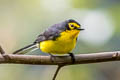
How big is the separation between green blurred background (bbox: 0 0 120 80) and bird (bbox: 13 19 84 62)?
3.27 feet

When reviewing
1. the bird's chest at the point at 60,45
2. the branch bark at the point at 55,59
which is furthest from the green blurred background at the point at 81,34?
the branch bark at the point at 55,59

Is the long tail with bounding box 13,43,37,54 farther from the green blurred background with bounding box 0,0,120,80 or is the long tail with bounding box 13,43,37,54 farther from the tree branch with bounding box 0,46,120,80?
the green blurred background with bounding box 0,0,120,80

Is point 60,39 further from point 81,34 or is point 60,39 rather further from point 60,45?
point 81,34

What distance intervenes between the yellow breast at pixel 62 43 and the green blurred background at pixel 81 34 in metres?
1.04

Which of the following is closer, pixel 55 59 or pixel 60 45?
pixel 55 59

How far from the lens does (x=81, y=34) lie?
12.7 ft

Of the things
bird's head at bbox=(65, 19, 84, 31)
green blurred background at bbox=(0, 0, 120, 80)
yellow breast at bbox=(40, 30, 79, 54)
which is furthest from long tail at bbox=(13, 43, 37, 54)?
green blurred background at bbox=(0, 0, 120, 80)

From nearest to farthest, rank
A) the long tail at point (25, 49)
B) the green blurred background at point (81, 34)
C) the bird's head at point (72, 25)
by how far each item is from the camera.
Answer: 1. the long tail at point (25, 49)
2. the bird's head at point (72, 25)
3. the green blurred background at point (81, 34)

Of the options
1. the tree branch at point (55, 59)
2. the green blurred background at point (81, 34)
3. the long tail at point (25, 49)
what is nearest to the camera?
the tree branch at point (55, 59)

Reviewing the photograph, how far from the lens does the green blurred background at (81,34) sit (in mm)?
3859

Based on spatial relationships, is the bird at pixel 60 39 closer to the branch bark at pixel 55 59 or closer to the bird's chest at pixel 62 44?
the bird's chest at pixel 62 44

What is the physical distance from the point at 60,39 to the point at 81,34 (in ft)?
3.72

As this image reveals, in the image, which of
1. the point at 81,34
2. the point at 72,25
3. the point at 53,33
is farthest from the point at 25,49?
the point at 81,34

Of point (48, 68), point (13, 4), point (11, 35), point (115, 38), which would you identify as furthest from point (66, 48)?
point (13, 4)
